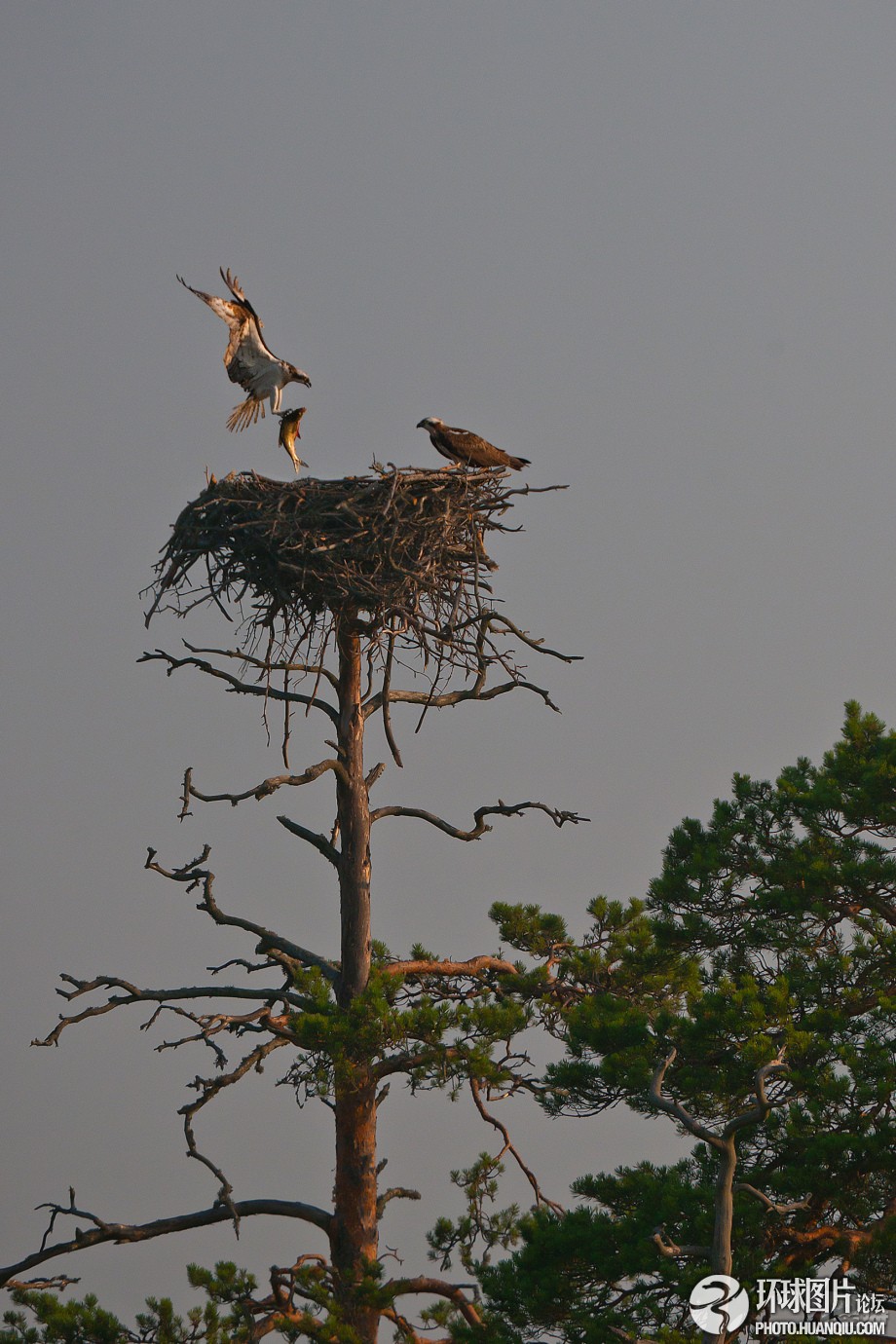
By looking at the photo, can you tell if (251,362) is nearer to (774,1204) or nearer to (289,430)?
(289,430)

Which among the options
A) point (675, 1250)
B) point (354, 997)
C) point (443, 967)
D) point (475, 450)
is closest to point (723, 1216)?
point (675, 1250)

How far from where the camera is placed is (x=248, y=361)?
11867 mm

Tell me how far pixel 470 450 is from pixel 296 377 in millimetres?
1569

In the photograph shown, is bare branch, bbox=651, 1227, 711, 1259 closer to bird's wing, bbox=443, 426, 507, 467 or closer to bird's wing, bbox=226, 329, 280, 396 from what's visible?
bird's wing, bbox=443, 426, 507, 467

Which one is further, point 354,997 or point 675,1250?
point 354,997

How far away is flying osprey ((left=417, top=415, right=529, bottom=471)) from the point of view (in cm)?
1134

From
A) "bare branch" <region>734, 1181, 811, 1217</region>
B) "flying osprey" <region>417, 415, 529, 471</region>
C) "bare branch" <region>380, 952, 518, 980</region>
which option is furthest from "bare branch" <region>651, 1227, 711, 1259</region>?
"flying osprey" <region>417, 415, 529, 471</region>

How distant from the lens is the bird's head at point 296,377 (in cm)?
1188

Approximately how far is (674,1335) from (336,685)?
17.2 ft

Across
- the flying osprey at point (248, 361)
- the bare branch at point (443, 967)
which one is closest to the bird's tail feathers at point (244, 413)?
the flying osprey at point (248, 361)

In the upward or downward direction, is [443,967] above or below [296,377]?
below

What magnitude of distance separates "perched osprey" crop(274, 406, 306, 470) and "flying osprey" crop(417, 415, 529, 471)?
1256 mm

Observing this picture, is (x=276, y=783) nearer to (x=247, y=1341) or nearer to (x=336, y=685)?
(x=336, y=685)

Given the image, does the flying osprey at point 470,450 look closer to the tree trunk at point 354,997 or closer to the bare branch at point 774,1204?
the tree trunk at point 354,997
